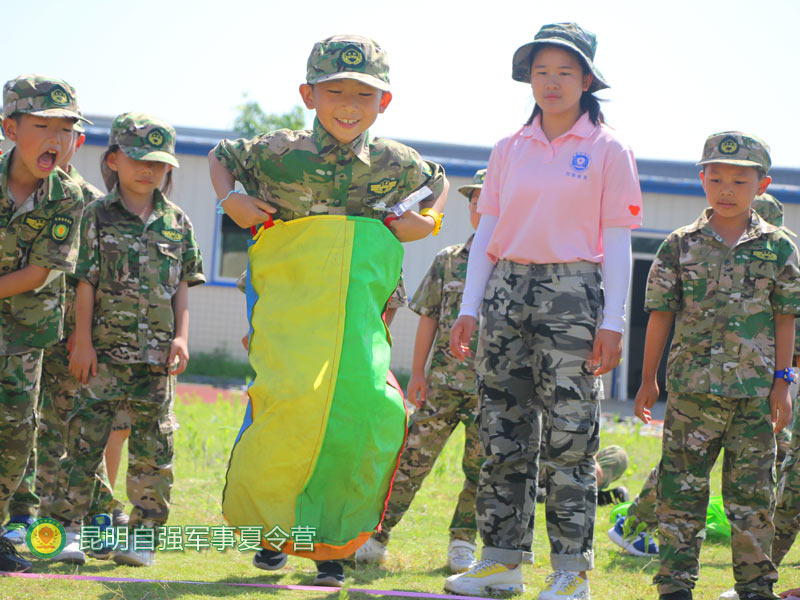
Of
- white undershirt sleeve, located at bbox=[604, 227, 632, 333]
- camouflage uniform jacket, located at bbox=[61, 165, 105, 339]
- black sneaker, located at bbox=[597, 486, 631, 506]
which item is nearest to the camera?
white undershirt sleeve, located at bbox=[604, 227, 632, 333]

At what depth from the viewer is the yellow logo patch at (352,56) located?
12.2ft

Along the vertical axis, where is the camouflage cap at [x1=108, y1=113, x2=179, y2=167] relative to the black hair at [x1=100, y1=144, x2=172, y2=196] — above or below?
above

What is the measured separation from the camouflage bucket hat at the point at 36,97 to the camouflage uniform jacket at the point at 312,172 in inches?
35.5

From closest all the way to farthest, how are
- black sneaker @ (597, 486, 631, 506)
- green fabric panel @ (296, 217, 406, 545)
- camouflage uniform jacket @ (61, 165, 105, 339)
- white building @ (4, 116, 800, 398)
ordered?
green fabric panel @ (296, 217, 406, 545)
camouflage uniform jacket @ (61, 165, 105, 339)
black sneaker @ (597, 486, 631, 506)
white building @ (4, 116, 800, 398)

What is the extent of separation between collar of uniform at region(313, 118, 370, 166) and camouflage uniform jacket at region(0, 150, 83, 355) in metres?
1.34

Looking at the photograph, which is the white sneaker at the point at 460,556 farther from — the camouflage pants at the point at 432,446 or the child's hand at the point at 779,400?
the child's hand at the point at 779,400

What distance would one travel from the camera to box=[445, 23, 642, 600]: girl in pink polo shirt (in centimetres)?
385


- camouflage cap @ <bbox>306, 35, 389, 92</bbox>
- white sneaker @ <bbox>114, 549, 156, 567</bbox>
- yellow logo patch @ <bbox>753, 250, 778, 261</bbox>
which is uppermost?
camouflage cap @ <bbox>306, 35, 389, 92</bbox>

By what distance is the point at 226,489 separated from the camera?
361 cm

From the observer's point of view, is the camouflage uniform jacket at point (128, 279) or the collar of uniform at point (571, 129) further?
the camouflage uniform jacket at point (128, 279)

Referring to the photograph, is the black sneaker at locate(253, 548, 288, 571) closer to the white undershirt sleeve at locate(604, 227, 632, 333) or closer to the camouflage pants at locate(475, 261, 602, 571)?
the camouflage pants at locate(475, 261, 602, 571)

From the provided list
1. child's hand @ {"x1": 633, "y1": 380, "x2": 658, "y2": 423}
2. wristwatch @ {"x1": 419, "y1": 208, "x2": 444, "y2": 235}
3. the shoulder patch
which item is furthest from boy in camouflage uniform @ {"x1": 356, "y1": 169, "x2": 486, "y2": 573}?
the shoulder patch

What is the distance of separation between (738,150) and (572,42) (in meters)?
1.01

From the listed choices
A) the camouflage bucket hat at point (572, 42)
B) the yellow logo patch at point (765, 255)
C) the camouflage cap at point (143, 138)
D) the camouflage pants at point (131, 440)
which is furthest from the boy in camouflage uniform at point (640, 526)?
the camouflage cap at point (143, 138)
